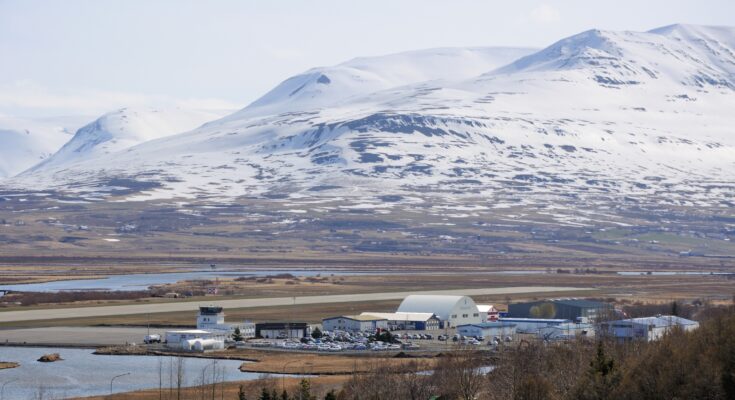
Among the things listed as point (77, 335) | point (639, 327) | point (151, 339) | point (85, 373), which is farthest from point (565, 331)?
point (85, 373)

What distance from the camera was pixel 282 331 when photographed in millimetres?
72312

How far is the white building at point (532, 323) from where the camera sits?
76125 millimetres

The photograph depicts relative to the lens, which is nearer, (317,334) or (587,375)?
(587,375)

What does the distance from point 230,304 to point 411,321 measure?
703 inches

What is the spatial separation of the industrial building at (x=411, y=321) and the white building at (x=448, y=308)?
0.83 m

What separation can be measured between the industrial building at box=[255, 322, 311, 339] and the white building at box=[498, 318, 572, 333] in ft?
40.4

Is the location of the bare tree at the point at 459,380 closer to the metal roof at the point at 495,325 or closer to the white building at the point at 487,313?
the metal roof at the point at 495,325

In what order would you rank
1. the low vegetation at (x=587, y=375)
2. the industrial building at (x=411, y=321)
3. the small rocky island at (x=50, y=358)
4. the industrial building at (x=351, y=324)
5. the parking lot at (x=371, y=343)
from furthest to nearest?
1. the industrial building at (x=411, y=321)
2. the industrial building at (x=351, y=324)
3. the parking lot at (x=371, y=343)
4. the small rocky island at (x=50, y=358)
5. the low vegetation at (x=587, y=375)

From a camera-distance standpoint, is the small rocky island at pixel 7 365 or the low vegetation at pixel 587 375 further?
the small rocky island at pixel 7 365

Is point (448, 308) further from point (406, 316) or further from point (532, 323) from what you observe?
point (532, 323)

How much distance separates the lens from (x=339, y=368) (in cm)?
5822

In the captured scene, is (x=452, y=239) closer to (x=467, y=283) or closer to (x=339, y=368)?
(x=467, y=283)

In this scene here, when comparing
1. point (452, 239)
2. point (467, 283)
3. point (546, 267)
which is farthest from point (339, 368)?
point (452, 239)

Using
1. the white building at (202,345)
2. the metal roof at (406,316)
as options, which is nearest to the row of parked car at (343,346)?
the white building at (202,345)
